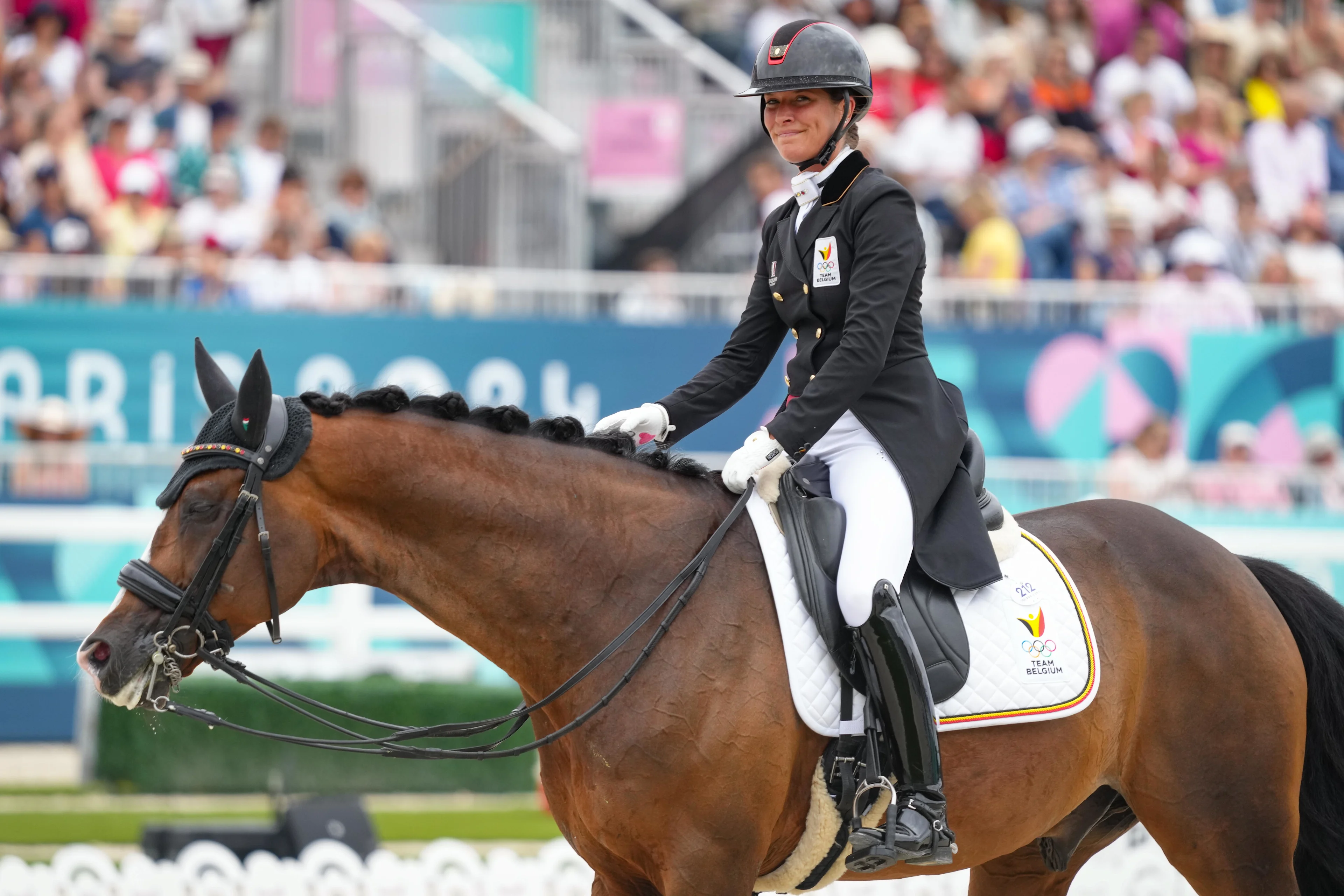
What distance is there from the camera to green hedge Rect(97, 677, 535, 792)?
9.02 metres

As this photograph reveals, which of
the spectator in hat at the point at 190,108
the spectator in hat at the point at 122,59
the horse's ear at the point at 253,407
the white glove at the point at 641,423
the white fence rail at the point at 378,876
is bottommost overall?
the white fence rail at the point at 378,876

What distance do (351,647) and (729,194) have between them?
21.1 ft

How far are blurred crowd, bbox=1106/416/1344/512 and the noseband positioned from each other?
7.95 meters

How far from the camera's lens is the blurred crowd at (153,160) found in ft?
36.4

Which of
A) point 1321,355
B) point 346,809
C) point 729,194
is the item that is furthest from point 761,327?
point 729,194

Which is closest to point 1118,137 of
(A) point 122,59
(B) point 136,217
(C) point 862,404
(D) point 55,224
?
(B) point 136,217

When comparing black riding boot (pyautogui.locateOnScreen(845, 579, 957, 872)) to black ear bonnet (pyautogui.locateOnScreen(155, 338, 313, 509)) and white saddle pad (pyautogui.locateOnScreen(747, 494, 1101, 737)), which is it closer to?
white saddle pad (pyautogui.locateOnScreen(747, 494, 1101, 737))

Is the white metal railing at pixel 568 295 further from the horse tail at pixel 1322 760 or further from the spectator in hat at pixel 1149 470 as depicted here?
the horse tail at pixel 1322 760

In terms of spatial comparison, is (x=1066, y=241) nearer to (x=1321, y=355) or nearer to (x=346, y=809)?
(x=1321, y=355)

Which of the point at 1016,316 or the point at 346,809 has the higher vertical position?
the point at 1016,316

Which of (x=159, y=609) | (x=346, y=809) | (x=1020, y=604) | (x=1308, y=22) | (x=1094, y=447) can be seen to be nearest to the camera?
(x=159, y=609)

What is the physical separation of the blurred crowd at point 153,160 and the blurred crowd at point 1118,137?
3713 millimetres

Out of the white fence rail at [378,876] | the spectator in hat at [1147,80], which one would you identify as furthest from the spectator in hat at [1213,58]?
the white fence rail at [378,876]

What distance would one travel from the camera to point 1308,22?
53.6 ft
